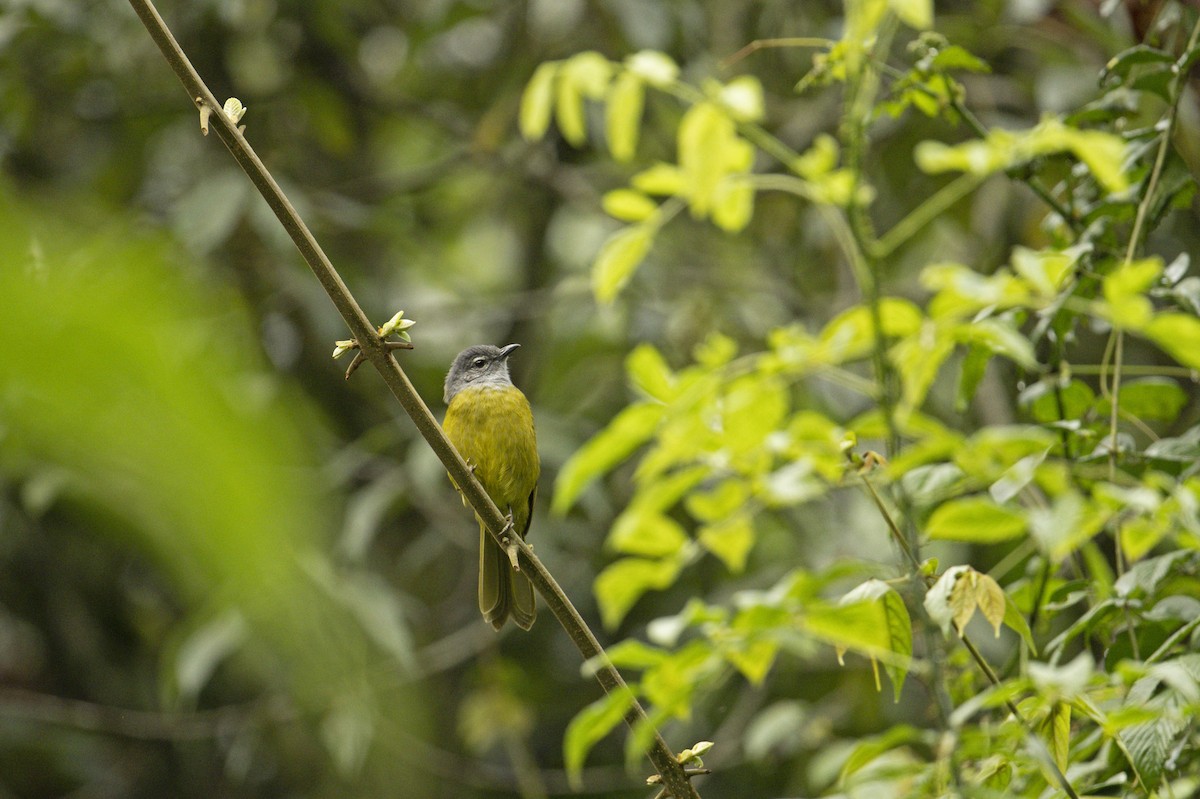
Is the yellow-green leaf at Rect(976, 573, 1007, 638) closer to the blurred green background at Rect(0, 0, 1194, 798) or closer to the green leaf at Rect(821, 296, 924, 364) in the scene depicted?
the green leaf at Rect(821, 296, 924, 364)

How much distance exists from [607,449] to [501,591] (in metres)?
2.99

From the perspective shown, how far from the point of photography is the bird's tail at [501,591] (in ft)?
13.2

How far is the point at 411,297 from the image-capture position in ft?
22.3

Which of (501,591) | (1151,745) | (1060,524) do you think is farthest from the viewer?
(501,591)

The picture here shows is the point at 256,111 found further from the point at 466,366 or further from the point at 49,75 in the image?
the point at 466,366

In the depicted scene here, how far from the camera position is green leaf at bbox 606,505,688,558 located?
1307mm

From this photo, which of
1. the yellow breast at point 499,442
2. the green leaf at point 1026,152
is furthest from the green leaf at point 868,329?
the yellow breast at point 499,442

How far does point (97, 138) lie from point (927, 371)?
6473 mm

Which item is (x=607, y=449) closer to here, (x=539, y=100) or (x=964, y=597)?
(x=539, y=100)

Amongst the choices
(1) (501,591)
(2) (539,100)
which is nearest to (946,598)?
(2) (539,100)

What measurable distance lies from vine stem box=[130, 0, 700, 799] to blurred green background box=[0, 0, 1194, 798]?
2.63 m

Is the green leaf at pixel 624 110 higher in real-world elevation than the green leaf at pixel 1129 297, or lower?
higher

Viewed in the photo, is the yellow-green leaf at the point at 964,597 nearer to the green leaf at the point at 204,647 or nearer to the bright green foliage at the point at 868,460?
the bright green foliage at the point at 868,460

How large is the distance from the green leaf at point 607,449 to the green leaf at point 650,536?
0.07 meters
